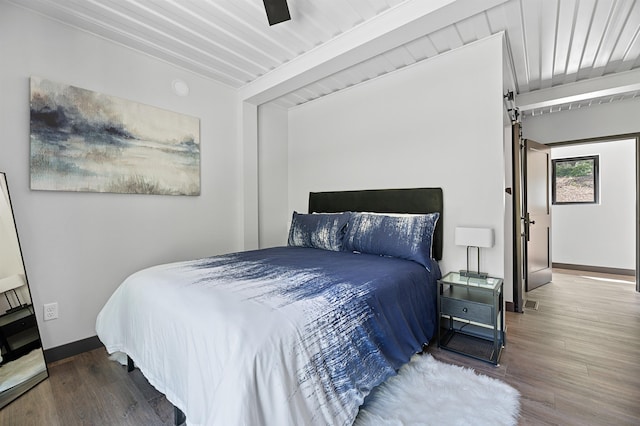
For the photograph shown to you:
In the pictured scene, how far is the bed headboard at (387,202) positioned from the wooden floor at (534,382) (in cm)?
105

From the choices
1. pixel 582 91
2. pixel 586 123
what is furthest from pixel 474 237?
pixel 586 123

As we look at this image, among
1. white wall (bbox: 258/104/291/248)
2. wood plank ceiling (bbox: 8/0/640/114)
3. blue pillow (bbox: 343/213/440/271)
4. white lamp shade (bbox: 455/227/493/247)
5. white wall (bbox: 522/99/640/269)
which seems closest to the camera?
wood plank ceiling (bbox: 8/0/640/114)

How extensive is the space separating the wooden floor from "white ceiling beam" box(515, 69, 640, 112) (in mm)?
2462

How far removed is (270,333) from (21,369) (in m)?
1.96

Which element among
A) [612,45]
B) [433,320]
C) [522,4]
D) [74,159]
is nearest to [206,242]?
[74,159]

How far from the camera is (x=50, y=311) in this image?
2180mm

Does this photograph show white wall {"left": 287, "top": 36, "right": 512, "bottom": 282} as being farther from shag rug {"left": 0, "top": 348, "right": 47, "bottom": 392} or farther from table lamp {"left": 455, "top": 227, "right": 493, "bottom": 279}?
shag rug {"left": 0, "top": 348, "right": 47, "bottom": 392}

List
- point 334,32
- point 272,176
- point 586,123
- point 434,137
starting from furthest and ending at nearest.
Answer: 1. point 272,176
2. point 586,123
3. point 434,137
4. point 334,32

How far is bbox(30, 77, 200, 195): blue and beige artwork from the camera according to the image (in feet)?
7.06

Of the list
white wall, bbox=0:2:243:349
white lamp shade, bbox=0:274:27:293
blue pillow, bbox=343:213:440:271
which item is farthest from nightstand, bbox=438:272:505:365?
white lamp shade, bbox=0:274:27:293

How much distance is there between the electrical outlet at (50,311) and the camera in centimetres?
216

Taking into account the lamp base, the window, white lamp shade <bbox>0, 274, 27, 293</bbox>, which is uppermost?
the window

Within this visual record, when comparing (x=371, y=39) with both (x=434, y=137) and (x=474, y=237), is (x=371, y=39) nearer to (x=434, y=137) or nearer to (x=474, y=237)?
(x=434, y=137)

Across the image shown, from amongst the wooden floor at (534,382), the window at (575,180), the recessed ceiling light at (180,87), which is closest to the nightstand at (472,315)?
the wooden floor at (534,382)
